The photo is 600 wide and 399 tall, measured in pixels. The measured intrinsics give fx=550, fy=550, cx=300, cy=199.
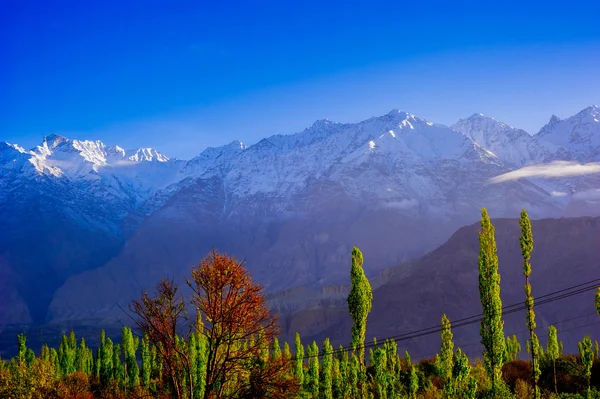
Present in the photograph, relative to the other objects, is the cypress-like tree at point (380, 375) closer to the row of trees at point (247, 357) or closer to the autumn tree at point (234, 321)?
the row of trees at point (247, 357)

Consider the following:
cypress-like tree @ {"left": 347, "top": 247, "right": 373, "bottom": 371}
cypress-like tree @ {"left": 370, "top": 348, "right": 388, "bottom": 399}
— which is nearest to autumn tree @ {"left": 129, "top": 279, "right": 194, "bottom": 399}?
cypress-like tree @ {"left": 347, "top": 247, "right": 373, "bottom": 371}

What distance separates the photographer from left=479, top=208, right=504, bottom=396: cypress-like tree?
148ft

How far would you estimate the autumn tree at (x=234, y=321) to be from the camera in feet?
67.7

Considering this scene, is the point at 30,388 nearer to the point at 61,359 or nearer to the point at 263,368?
the point at 263,368

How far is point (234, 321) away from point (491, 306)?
3081cm

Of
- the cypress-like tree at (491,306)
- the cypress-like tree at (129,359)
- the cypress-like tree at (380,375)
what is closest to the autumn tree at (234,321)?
the cypress-like tree at (491,306)

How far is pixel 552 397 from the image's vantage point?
42.2 m

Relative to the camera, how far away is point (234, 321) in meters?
20.8

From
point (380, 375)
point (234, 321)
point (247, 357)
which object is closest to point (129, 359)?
point (380, 375)

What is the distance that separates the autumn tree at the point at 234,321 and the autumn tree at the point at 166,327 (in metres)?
0.98

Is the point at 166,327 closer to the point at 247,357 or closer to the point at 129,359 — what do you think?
the point at 247,357

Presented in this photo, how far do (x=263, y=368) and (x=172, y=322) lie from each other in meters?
4.00

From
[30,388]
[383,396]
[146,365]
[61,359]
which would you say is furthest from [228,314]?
[61,359]

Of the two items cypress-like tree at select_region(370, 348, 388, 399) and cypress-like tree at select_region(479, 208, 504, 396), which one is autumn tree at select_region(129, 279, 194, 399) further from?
cypress-like tree at select_region(370, 348, 388, 399)
